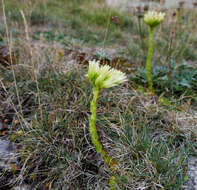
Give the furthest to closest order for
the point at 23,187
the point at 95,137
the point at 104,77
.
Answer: the point at 23,187 < the point at 95,137 < the point at 104,77

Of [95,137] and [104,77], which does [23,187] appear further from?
[104,77]

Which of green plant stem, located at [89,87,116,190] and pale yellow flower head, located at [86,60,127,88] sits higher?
pale yellow flower head, located at [86,60,127,88]

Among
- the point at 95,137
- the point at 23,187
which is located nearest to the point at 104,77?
the point at 95,137

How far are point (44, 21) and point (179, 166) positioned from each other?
4232 mm

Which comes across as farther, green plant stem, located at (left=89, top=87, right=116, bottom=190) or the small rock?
the small rock

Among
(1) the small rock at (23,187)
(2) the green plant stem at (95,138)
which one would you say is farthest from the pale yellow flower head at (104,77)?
(1) the small rock at (23,187)

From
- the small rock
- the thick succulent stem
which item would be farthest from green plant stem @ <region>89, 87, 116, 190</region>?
the small rock

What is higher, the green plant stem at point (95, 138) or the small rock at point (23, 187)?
the green plant stem at point (95, 138)

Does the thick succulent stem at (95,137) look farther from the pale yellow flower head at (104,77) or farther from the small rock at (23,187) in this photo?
the small rock at (23,187)

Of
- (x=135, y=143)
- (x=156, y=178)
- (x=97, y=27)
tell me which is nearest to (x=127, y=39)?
(x=97, y=27)

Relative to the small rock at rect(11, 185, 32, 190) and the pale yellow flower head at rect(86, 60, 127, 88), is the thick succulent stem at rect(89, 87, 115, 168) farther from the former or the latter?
the small rock at rect(11, 185, 32, 190)

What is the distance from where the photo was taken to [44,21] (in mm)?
4422

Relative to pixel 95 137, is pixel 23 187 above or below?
below

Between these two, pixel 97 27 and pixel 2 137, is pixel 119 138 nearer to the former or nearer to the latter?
pixel 2 137
